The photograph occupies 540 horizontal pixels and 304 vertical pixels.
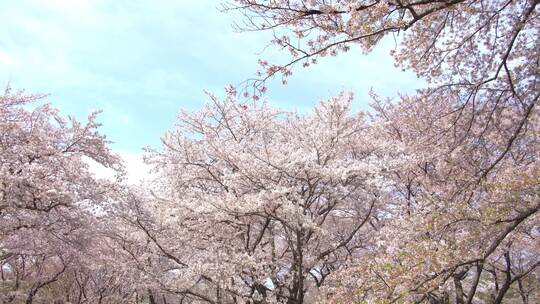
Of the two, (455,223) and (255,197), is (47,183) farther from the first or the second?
(455,223)

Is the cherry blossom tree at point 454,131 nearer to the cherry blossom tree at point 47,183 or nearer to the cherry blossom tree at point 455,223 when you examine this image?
the cherry blossom tree at point 455,223

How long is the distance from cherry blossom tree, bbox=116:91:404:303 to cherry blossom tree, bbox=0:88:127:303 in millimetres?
1318

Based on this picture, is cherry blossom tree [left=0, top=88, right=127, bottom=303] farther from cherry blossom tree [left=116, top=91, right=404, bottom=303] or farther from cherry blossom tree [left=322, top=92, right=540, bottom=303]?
cherry blossom tree [left=322, top=92, right=540, bottom=303]

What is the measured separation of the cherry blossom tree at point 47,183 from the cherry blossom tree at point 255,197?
4.32 ft

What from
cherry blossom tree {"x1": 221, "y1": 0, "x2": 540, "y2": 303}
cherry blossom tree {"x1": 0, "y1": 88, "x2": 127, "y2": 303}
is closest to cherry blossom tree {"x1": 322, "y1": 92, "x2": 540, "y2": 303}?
cherry blossom tree {"x1": 221, "y1": 0, "x2": 540, "y2": 303}

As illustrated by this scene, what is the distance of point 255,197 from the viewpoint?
9.80m

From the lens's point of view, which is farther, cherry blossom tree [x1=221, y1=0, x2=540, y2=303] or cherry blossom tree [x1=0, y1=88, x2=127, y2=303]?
cherry blossom tree [x1=0, y1=88, x2=127, y2=303]

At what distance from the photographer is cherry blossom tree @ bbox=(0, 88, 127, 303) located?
10.6 metres

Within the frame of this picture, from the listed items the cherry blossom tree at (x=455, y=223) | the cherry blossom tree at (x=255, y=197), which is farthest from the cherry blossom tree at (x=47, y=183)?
the cherry blossom tree at (x=455, y=223)

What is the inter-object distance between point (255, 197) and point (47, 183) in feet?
17.8

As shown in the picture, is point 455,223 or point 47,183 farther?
point 47,183

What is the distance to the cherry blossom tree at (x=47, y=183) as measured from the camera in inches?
419

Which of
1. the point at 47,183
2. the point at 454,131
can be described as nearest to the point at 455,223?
the point at 454,131

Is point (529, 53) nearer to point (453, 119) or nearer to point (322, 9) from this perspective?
point (453, 119)
